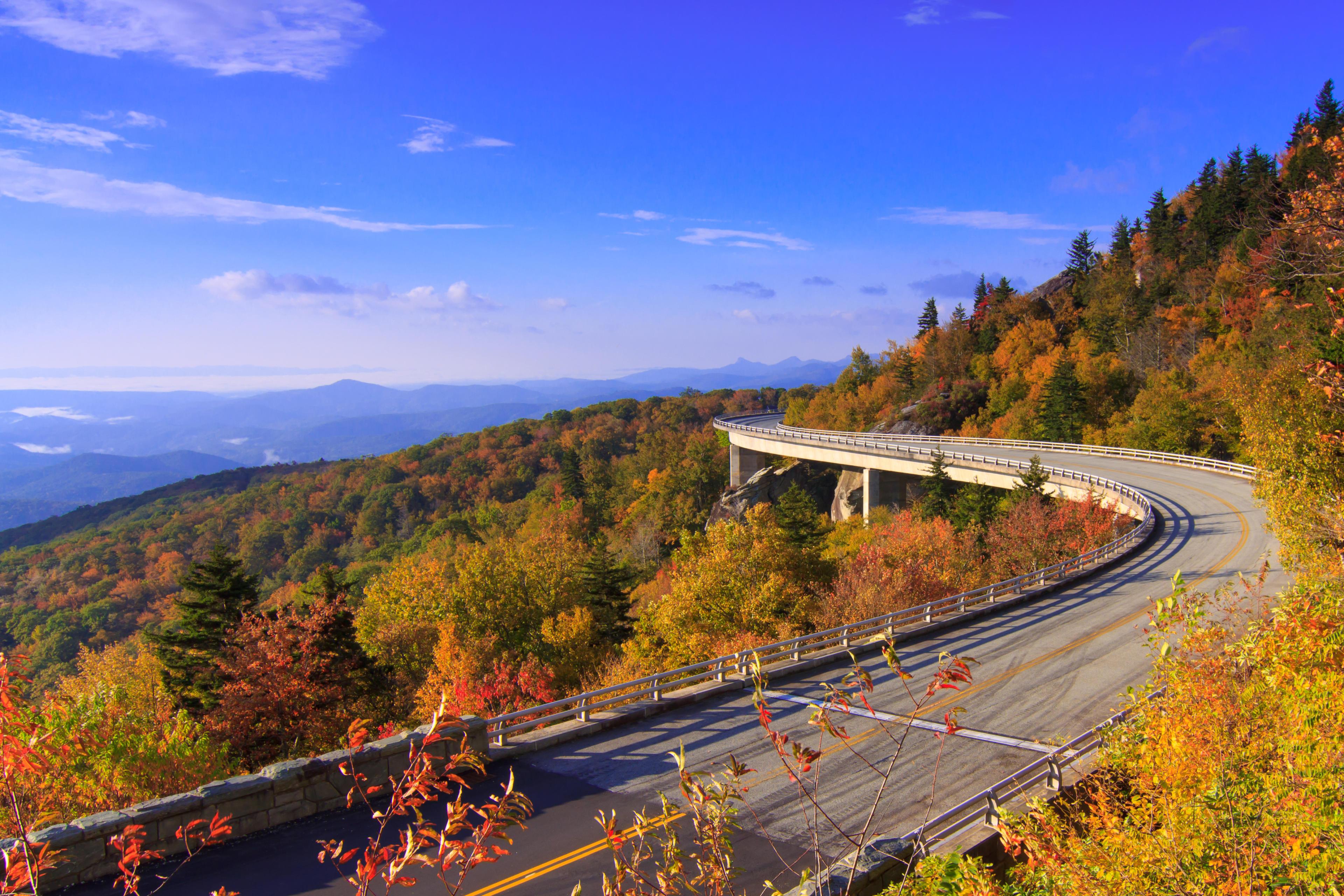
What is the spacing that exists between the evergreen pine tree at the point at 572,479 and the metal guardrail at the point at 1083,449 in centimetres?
3183

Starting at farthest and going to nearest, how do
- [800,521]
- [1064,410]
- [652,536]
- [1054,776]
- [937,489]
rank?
[652,536], [1064,410], [937,489], [800,521], [1054,776]

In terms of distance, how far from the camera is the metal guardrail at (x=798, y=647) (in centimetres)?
1350

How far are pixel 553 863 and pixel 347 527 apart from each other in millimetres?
111000

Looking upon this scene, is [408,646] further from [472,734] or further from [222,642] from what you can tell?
[472,734]

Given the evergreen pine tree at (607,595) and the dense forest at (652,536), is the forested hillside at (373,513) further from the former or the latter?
the evergreen pine tree at (607,595)

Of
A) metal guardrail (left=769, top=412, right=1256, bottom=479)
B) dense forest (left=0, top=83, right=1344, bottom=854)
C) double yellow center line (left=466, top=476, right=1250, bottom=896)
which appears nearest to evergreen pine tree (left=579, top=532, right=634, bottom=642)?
dense forest (left=0, top=83, right=1344, bottom=854)

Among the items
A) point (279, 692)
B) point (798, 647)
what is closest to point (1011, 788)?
point (798, 647)

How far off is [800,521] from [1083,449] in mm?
23718

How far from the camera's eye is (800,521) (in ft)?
153

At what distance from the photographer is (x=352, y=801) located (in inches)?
418

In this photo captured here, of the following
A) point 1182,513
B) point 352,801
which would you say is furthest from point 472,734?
point 1182,513

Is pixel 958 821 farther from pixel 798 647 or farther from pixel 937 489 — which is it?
A: pixel 937 489

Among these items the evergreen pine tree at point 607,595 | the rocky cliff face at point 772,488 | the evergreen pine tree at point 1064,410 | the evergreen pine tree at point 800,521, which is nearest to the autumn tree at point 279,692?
the evergreen pine tree at point 607,595

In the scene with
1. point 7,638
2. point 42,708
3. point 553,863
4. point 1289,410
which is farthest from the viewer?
point 7,638
